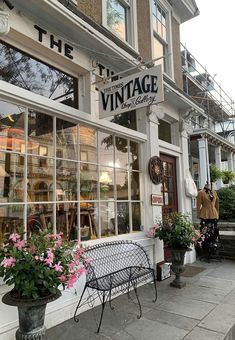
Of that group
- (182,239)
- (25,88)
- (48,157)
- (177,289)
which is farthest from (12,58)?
(177,289)

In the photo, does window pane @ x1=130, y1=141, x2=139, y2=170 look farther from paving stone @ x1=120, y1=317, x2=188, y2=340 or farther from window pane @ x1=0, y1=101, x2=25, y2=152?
paving stone @ x1=120, y1=317, x2=188, y2=340

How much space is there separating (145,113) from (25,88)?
270 centimetres

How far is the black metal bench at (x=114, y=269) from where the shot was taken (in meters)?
3.82

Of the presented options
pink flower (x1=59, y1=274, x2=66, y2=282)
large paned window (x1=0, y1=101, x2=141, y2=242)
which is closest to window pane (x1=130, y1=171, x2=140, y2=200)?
large paned window (x1=0, y1=101, x2=141, y2=242)

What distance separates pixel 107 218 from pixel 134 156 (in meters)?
1.43

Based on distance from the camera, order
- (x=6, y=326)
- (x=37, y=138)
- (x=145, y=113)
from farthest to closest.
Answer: (x=145, y=113)
(x=37, y=138)
(x=6, y=326)

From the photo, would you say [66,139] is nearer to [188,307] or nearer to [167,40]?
[188,307]

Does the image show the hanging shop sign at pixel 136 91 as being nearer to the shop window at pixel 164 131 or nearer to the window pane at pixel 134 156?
the window pane at pixel 134 156

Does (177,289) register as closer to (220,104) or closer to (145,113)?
(145,113)

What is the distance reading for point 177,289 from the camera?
16.6ft

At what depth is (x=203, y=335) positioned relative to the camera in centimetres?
342

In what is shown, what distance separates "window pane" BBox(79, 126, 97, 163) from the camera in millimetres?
4672

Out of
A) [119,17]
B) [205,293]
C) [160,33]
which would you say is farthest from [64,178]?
[160,33]

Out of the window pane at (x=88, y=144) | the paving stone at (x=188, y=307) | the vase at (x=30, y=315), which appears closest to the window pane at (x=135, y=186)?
the window pane at (x=88, y=144)
